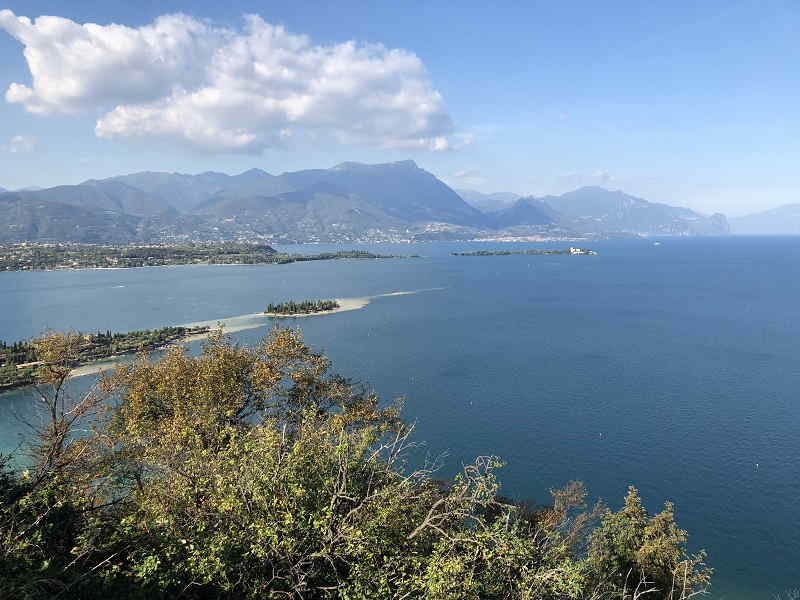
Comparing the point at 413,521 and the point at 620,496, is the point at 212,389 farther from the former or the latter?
the point at 620,496

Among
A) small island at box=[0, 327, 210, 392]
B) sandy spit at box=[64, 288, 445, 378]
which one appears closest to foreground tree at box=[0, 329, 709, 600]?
sandy spit at box=[64, 288, 445, 378]

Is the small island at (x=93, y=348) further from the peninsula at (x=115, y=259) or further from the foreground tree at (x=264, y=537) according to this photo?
the peninsula at (x=115, y=259)

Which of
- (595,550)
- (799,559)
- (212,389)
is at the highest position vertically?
(212,389)

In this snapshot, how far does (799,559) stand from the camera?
22844 millimetres

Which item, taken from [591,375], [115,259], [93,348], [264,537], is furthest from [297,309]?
[115,259]

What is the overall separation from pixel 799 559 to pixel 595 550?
14274 mm

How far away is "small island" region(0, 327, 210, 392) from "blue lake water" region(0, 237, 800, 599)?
4074 mm

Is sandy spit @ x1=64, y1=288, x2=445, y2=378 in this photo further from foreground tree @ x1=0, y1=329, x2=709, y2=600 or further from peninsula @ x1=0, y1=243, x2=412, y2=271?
peninsula @ x1=0, y1=243, x2=412, y2=271

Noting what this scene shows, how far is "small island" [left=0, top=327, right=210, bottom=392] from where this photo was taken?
48.9 meters

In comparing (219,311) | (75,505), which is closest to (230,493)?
(75,505)

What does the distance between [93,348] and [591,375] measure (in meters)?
59.0

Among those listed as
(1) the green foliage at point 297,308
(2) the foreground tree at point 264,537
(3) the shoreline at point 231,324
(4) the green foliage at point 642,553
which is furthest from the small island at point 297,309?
(2) the foreground tree at point 264,537

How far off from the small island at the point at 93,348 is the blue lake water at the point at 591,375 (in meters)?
4.07

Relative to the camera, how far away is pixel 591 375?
4897 centimetres
